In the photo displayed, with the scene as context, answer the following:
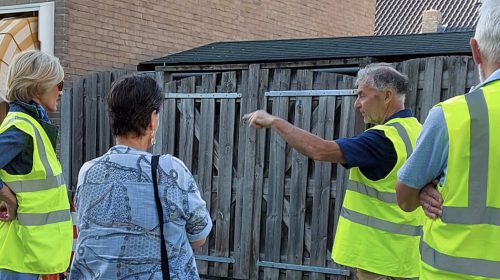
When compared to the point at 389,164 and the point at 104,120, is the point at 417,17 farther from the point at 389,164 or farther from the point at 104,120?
the point at 389,164

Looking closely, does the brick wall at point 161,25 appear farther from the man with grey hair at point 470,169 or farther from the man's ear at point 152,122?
the man with grey hair at point 470,169

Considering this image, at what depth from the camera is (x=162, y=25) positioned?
8.94 m

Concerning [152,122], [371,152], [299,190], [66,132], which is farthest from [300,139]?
[66,132]

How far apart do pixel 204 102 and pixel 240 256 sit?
164 cm

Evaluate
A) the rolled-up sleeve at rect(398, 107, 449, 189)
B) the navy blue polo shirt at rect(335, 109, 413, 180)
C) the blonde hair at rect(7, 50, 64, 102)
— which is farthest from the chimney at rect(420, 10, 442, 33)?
the rolled-up sleeve at rect(398, 107, 449, 189)

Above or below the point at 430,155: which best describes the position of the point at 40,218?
below

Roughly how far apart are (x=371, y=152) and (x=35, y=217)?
1830mm

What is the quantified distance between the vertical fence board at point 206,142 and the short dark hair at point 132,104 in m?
4.08

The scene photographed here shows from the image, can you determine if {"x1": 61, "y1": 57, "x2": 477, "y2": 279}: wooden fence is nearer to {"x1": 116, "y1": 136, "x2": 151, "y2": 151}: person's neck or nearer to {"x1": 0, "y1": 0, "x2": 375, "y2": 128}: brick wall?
{"x1": 0, "y1": 0, "x2": 375, "y2": 128}: brick wall

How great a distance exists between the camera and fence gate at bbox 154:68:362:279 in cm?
617

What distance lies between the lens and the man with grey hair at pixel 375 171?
3477mm

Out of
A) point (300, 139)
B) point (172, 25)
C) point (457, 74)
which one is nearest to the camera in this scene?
point (300, 139)

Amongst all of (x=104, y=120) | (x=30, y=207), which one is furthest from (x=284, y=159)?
(x=30, y=207)

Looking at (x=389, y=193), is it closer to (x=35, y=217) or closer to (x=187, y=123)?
(x=35, y=217)
